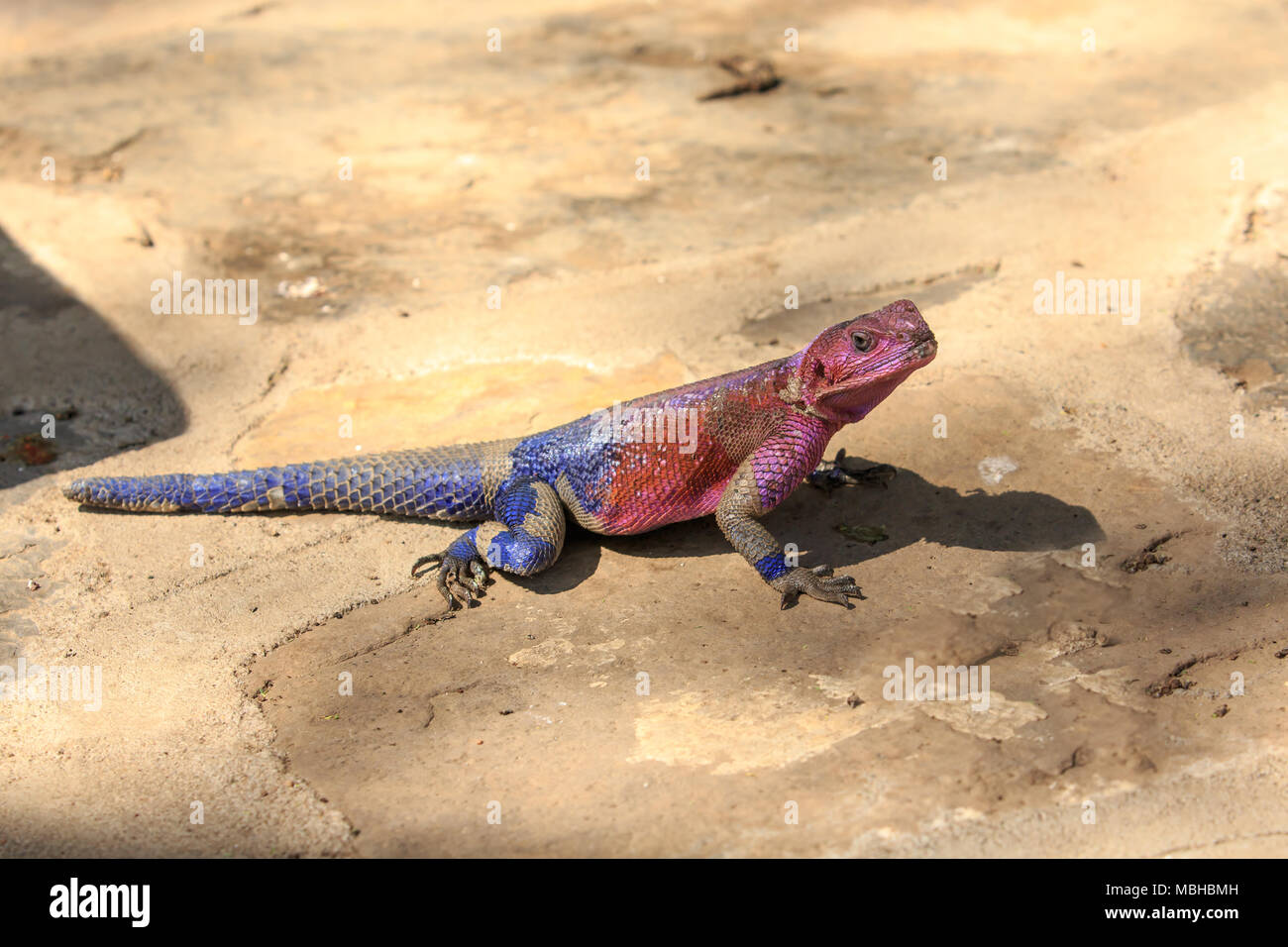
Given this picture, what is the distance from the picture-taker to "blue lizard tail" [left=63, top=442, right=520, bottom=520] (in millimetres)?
6176

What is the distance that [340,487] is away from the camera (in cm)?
632

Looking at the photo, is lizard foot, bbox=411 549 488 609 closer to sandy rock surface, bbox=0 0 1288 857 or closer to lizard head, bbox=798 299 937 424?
sandy rock surface, bbox=0 0 1288 857

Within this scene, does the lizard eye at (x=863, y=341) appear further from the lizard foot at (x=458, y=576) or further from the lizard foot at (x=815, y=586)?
the lizard foot at (x=458, y=576)

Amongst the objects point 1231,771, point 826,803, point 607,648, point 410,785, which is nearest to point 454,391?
point 607,648

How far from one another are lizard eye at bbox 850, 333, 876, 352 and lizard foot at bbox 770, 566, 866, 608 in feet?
3.50

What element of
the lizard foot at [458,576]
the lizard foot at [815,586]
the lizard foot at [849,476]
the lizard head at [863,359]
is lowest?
the lizard foot at [458,576]

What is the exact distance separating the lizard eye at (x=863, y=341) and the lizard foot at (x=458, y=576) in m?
2.21

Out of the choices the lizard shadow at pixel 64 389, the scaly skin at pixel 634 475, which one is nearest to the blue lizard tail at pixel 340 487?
the scaly skin at pixel 634 475

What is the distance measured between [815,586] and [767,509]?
1.62 feet

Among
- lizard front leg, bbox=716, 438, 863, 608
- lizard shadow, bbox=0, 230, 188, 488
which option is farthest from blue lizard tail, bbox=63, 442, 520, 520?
lizard front leg, bbox=716, 438, 863, 608

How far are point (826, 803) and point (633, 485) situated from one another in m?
2.15

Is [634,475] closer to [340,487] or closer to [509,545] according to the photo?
[509,545]

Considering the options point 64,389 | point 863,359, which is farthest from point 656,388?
point 64,389

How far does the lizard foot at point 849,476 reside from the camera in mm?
6336
